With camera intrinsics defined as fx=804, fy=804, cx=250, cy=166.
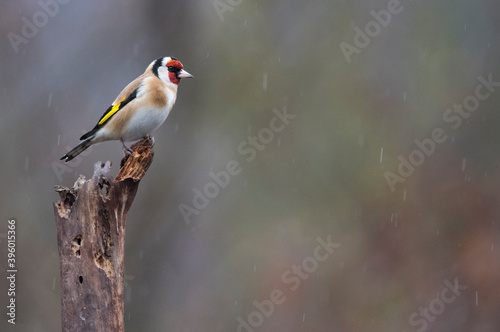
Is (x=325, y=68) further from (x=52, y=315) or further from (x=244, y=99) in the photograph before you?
(x=52, y=315)

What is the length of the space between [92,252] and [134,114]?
1.86 meters

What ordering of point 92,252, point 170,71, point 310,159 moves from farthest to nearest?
point 310,159 < point 170,71 < point 92,252

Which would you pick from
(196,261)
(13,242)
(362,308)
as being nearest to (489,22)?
(362,308)

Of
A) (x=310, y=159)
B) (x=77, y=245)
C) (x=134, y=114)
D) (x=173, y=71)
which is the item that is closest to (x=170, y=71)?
(x=173, y=71)

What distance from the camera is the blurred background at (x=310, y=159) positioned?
540 inches

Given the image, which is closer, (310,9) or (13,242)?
(13,242)

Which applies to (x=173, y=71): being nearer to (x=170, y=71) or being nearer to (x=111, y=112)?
(x=170, y=71)

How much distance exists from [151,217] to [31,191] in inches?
78.7

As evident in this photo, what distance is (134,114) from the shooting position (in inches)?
292

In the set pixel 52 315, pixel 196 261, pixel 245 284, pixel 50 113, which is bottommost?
pixel 245 284

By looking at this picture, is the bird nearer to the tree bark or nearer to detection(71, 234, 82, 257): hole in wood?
the tree bark

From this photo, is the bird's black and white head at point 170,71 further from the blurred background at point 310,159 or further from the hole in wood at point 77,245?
the blurred background at point 310,159

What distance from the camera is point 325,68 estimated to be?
14695 millimetres

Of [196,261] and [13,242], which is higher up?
[13,242]
